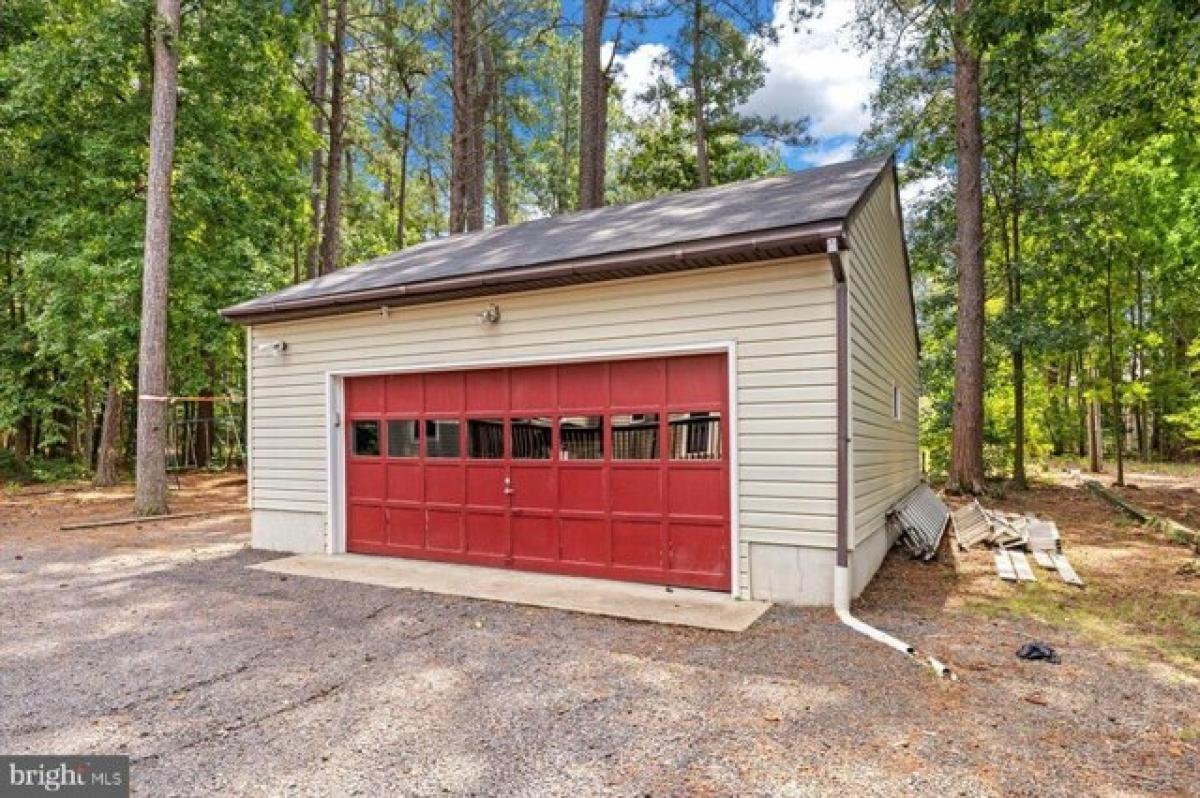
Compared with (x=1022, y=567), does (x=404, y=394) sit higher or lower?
higher

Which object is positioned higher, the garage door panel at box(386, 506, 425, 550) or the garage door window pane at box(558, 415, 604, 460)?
the garage door window pane at box(558, 415, 604, 460)

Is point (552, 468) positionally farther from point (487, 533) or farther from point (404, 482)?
point (404, 482)

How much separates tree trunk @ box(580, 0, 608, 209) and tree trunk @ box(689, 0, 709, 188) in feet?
12.6

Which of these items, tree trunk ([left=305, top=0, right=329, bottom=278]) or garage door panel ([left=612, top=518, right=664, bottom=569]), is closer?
garage door panel ([left=612, top=518, right=664, bottom=569])

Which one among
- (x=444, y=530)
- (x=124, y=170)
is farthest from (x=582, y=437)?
(x=124, y=170)

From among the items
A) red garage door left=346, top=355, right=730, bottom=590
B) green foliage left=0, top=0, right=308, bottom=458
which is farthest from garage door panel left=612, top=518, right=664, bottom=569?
green foliage left=0, top=0, right=308, bottom=458

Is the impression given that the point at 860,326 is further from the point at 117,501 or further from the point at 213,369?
the point at 213,369

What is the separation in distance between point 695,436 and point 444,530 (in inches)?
119

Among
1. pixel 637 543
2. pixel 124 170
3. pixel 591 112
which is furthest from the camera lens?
pixel 591 112

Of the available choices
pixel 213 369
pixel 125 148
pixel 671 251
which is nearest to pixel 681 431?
pixel 671 251

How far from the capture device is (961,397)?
1201 cm

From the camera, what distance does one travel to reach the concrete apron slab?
5199 mm

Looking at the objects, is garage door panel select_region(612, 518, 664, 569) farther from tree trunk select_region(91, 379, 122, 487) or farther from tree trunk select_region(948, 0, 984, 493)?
tree trunk select_region(91, 379, 122, 487)

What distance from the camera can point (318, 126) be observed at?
64.3 ft
